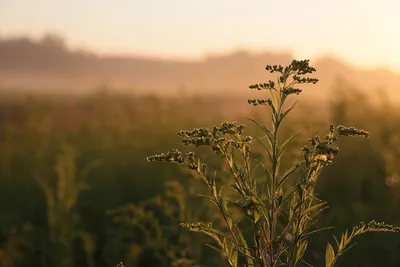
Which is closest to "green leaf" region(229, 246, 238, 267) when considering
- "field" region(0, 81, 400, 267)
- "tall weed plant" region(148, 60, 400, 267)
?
"tall weed plant" region(148, 60, 400, 267)

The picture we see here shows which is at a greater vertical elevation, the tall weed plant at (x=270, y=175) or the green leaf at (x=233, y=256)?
the tall weed plant at (x=270, y=175)

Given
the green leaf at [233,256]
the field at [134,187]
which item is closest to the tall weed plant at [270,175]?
the green leaf at [233,256]

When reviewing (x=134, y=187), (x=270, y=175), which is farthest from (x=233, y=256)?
(x=134, y=187)

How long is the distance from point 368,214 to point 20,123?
6.58 m

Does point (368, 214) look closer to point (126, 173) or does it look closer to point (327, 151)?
point (126, 173)

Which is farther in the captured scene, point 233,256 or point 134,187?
point 134,187

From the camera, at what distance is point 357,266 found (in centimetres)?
543

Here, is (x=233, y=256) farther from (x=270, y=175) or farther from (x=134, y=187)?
(x=134, y=187)

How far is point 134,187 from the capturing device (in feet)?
23.8

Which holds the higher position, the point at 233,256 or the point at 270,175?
the point at 270,175

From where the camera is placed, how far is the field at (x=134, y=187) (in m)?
4.60

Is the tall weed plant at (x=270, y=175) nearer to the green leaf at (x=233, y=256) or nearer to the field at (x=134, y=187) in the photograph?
the green leaf at (x=233, y=256)

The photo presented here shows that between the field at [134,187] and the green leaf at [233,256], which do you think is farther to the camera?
the field at [134,187]

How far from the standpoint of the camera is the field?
4.60m
